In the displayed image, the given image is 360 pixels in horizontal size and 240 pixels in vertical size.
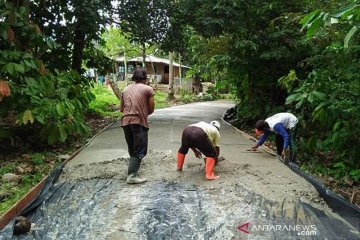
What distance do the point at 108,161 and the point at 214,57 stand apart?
5.56m

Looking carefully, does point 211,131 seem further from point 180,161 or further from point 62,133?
point 62,133

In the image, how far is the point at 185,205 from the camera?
4523mm

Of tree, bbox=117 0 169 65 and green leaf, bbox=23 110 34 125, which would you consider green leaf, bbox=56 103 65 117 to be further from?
tree, bbox=117 0 169 65

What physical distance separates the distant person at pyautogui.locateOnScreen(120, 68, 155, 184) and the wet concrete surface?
29 cm

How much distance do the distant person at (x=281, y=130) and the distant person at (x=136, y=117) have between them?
220 cm

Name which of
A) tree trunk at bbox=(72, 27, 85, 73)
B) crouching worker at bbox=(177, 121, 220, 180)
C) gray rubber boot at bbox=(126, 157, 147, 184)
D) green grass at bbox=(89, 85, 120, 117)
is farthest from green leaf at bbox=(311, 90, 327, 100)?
green grass at bbox=(89, 85, 120, 117)

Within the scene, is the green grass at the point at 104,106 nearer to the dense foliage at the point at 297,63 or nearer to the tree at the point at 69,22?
the tree at the point at 69,22

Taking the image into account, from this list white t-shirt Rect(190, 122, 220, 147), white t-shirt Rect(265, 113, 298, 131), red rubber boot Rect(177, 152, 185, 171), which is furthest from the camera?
white t-shirt Rect(265, 113, 298, 131)

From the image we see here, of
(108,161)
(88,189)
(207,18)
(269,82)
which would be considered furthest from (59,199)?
(269,82)

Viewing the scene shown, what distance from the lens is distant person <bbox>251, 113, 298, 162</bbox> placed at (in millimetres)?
6727

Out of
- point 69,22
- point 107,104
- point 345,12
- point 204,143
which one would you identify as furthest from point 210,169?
point 107,104

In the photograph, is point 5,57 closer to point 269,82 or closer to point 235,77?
point 269,82

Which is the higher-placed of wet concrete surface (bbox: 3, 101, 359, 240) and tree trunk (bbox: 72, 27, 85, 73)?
tree trunk (bbox: 72, 27, 85, 73)

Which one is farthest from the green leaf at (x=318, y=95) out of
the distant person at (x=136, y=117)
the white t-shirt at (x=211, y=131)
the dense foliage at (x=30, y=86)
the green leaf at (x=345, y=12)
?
the dense foliage at (x=30, y=86)
